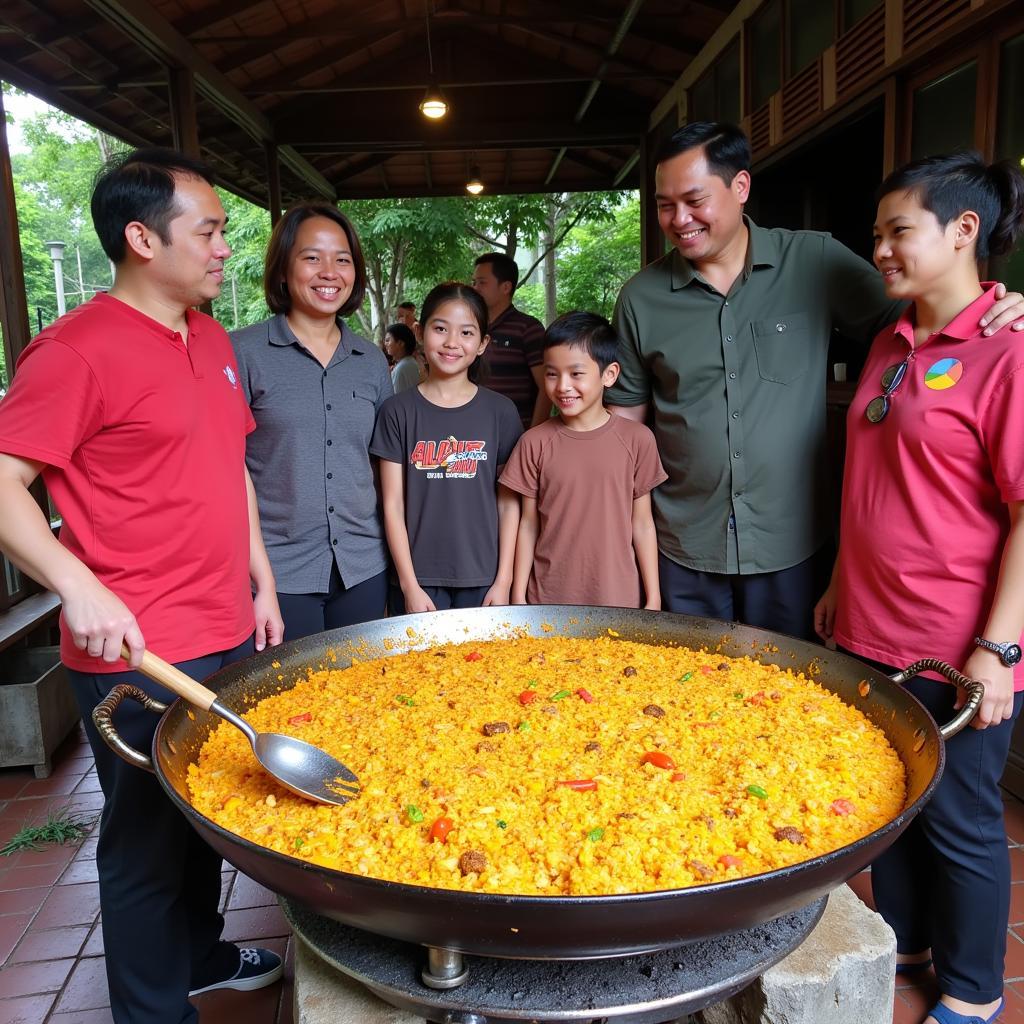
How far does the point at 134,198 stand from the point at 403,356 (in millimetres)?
6615

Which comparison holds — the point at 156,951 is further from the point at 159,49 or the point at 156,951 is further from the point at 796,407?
the point at 159,49

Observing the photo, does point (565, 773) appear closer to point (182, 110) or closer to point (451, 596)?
→ point (451, 596)

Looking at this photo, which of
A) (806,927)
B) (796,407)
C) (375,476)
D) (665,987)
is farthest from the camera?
(375,476)

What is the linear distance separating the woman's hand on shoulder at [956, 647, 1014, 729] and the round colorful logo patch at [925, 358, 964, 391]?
1.76 feet

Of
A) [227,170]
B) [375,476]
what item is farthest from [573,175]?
[375,476]

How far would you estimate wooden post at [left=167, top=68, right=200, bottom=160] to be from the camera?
18.9 feet

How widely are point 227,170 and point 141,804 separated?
332 inches

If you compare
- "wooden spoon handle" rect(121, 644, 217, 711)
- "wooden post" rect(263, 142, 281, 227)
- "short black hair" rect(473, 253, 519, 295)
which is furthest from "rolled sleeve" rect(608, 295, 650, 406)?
"wooden post" rect(263, 142, 281, 227)

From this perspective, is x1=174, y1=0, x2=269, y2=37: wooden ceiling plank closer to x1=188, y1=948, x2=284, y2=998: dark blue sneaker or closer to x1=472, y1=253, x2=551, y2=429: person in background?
x1=472, y1=253, x2=551, y2=429: person in background

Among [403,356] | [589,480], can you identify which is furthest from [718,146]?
[403,356]

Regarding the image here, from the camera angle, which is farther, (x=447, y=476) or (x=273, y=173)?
(x=273, y=173)

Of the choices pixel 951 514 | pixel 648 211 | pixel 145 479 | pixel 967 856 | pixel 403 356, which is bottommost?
pixel 967 856

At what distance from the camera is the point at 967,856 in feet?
6.19

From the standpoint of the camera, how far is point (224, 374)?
1.95 meters
